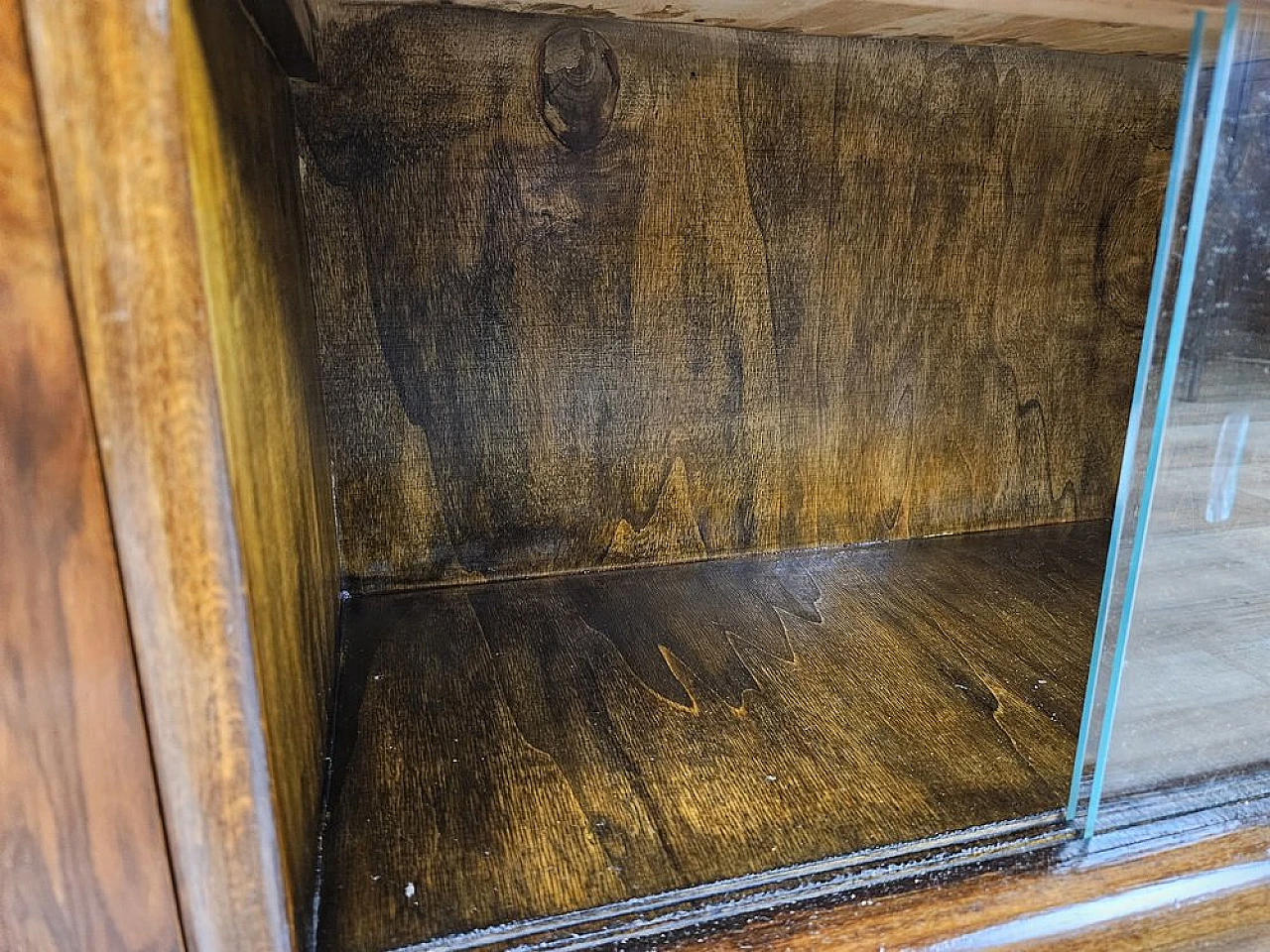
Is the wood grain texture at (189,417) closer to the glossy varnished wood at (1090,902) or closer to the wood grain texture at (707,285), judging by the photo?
the glossy varnished wood at (1090,902)

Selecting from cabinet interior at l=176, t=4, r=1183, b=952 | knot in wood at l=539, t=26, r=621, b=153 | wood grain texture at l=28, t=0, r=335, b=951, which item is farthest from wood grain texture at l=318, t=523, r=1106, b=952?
knot in wood at l=539, t=26, r=621, b=153

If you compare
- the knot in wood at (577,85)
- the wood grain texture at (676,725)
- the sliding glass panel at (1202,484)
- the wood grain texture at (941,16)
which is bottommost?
the wood grain texture at (676,725)

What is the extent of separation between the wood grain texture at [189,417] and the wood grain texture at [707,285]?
0.33 metres

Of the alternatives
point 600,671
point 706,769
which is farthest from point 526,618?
point 706,769

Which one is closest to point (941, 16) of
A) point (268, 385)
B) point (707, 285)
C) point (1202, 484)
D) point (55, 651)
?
point (707, 285)

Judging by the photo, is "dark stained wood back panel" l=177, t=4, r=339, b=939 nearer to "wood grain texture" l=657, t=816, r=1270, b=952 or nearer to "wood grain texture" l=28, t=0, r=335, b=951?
"wood grain texture" l=28, t=0, r=335, b=951

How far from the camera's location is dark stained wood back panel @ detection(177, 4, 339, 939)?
1.24ft

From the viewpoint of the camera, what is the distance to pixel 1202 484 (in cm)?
56

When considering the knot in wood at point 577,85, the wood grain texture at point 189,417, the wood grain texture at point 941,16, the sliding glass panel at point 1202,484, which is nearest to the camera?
the wood grain texture at point 189,417

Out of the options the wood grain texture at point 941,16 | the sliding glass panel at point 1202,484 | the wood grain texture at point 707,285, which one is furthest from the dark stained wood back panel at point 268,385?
the sliding glass panel at point 1202,484

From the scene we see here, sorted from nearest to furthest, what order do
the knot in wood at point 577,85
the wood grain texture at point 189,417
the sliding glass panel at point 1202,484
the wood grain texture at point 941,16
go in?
the wood grain texture at point 189,417
the sliding glass panel at point 1202,484
the wood grain texture at point 941,16
the knot in wood at point 577,85

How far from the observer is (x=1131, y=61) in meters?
0.94

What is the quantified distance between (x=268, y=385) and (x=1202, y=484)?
562 mm

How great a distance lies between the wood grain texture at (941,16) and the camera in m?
0.64
